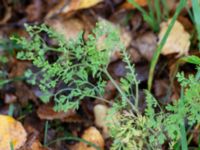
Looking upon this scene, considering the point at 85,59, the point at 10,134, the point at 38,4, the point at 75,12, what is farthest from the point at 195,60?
the point at 38,4

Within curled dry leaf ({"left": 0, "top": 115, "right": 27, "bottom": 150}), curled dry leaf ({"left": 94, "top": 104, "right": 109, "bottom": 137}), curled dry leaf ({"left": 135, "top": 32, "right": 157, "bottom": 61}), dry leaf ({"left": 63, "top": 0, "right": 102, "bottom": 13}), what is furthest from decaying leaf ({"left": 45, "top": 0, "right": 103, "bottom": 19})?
curled dry leaf ({"left": 0, "top": 115, "right": 27, "bottom": 150})

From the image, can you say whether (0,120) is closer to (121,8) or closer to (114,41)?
(114,41)

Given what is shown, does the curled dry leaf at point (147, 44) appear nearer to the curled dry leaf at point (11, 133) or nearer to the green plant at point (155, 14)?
the green plant at point (155, 14)

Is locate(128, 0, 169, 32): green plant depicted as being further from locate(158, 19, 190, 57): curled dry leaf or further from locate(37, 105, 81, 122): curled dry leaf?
→ locate(37, 105, 81, 122): curled dry leaf

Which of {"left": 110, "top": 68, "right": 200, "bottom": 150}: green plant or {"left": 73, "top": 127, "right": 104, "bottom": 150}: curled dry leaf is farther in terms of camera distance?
{"left": 73, "top": 127, "right": 104, "bottom": 150}: curled dry leaf

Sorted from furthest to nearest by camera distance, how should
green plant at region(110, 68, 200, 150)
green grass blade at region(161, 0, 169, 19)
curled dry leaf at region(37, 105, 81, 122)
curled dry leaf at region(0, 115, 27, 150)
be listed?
green grass blade at region(161, 0, 169, 19), curled dry leaf at region(37, 105, 81, 122), curled dry leaf at region(0, 115, 27, 150), green plant at region(110, 68, 200, 150)

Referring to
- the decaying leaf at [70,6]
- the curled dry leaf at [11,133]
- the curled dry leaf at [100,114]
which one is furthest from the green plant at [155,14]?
the curled dry leaf at [11,133]

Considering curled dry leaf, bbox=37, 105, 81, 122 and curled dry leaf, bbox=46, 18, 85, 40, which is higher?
curled dry leaf, bbox=46, 18, 85, 40

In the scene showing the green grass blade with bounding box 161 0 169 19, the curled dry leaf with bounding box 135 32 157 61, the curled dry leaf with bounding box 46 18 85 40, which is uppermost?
the green grass blade with bounding box 161 0 169 19
